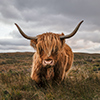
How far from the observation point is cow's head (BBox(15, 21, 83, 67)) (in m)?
3.80

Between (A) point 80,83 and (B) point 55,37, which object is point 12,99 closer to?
(A) point 80,83

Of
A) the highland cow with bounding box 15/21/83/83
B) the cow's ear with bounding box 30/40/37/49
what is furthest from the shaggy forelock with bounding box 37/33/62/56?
the cow's ear with bounding box 30/40/37/49

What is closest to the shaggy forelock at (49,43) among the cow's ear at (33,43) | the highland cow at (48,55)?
the highland cow at (48,55)

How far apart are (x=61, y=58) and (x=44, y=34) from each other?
40.2 inches

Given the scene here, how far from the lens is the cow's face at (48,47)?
152 inches

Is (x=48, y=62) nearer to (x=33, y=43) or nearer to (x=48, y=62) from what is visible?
(x=48, y=62)

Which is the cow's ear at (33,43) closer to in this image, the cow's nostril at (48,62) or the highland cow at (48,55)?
the highland cow at (48,55)

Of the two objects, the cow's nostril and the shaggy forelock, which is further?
the shaggy forelock

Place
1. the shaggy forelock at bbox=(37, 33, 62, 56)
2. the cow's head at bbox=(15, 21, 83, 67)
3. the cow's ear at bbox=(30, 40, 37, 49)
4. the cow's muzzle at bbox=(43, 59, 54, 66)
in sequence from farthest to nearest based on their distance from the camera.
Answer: the cow's ear at bbox=(30, 40, 37, 49)
the shaggy forelock at bbox=(37, 33, 62, 56)
the cow's head at bbox=(15, 21, 83, 67)
the cow's muzzle at bbox=(43, 59, 54, 66)

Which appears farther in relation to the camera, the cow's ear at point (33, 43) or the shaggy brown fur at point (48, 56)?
the cow's ear at point (33, 43)

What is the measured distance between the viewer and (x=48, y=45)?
4.06 m

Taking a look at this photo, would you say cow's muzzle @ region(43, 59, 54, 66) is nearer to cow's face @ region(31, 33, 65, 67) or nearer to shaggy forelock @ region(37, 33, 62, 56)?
cow's face @ region(31, 33, 65, 67)

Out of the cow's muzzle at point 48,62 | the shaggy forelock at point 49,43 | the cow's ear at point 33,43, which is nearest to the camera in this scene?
the cow's muzzle at point 48,62

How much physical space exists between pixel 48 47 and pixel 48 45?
0.08 metres
